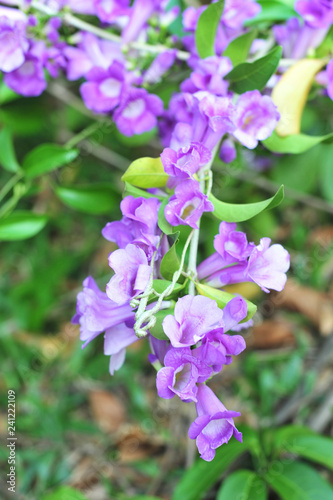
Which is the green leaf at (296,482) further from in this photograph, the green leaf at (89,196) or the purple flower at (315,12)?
the purple flower at (315,12)

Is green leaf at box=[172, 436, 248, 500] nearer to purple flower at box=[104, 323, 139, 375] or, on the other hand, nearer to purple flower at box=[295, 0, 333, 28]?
purple flower at box=[104, 323, 139, 375]

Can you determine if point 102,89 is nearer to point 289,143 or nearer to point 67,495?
point 289,143

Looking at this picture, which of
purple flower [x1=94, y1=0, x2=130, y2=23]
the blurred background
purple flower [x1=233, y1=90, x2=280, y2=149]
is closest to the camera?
purple flower [x1=233, y1=90, x2=280, y2=149]

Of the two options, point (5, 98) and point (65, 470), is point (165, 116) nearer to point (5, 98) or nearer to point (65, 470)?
point (5, 98)

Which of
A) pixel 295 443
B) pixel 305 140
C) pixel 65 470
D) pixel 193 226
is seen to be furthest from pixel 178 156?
pixel 65 470

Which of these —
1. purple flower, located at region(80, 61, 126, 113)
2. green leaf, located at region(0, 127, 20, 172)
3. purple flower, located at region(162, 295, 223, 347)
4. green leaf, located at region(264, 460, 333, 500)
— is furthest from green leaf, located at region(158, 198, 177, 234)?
green leaf, located at region(264, 460, 333, 500)
